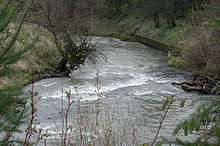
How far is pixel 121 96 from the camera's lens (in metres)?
19.5

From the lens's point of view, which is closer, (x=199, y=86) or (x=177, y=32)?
(x=199, y=86)

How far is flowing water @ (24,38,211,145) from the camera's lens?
1384cm

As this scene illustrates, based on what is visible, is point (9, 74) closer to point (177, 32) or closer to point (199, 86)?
point (199, 86)

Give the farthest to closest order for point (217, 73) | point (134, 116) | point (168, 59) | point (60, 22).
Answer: point (168, 59)
point (60, 22)
point (217, 73)
point (134, 116)

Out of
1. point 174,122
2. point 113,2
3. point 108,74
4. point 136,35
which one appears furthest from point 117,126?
point 113,2

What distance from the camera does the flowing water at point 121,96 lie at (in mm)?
13836

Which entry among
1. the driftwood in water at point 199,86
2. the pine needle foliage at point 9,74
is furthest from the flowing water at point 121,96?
the pine needle foliage at point 9,74

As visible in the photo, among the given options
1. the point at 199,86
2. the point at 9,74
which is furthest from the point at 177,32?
the point at 9,74

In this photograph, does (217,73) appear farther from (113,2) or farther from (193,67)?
(113,2)

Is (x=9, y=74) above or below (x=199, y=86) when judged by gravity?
above

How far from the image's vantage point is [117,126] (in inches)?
551

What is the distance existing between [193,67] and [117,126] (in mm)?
13860

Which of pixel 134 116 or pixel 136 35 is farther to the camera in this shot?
pixel 136 35

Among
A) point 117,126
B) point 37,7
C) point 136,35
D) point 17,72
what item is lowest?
point 136,35
